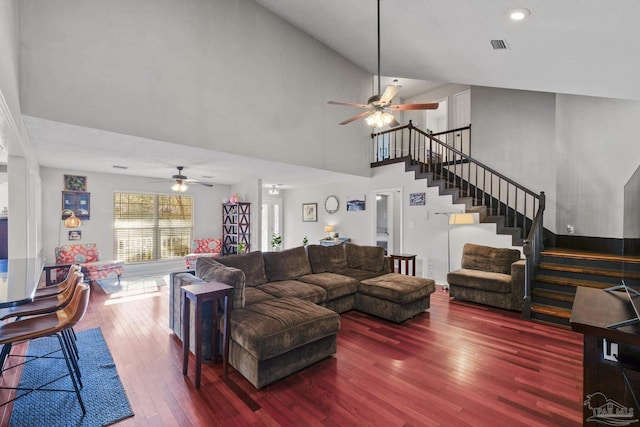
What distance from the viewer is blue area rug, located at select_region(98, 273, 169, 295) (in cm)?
554

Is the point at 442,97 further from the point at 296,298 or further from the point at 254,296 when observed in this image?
the point at 254,296

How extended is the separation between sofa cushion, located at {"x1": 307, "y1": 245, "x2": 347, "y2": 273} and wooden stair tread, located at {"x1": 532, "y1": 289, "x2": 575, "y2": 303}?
2850mm

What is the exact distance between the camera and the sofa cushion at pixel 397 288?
12.5ft

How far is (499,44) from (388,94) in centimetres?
149

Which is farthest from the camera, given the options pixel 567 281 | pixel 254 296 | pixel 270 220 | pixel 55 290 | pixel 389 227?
pixel 270 220

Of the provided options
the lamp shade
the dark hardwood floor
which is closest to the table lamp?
the dark hardwood floor

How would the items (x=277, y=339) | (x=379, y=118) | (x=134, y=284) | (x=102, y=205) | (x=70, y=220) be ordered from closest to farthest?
(x=277, y=339)
(x=379, y=118)
(x=70, y=220)
(x=134, y=284)
(x=102, y=205)

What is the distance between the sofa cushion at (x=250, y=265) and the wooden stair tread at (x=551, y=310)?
3.72m

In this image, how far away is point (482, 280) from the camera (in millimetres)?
4516

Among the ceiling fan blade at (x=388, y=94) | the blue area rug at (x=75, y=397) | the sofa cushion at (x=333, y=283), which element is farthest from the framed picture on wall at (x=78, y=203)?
the ceiling fan blade at (x=388, y=94)

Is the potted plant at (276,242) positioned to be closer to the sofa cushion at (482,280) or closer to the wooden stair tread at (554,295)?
the sofa cushion at (482,280)

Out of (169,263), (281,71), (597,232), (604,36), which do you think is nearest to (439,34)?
(604,36)

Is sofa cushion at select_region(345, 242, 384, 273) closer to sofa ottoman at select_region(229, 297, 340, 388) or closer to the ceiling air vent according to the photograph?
sofa ottoman at select_region(229, 297, 340, 388)

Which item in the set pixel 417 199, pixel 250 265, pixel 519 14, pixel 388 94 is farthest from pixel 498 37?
pixel 250 265
